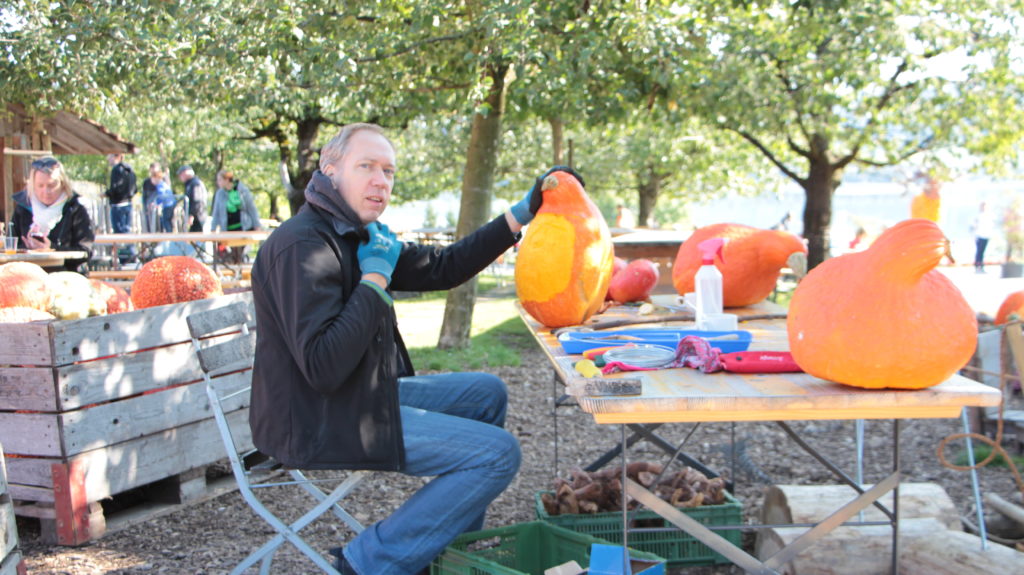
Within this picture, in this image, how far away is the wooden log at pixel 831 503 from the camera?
3197 millimetres

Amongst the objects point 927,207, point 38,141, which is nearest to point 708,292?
point 927,207

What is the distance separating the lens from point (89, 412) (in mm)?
3436

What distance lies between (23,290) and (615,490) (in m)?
2.75

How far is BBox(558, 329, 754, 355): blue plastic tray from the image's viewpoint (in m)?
2.56

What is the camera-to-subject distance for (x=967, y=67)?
40.8 ft

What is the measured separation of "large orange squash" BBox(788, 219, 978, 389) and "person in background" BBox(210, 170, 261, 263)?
1207 cm

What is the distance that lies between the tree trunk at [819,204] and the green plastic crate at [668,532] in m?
12.2

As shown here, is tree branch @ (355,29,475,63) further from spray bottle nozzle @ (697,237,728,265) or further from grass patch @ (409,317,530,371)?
spray bottle nozzle @ (697,237,728,265)

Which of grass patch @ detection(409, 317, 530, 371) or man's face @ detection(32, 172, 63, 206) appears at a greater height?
man's face @ detection(32, 172, 63, 206)

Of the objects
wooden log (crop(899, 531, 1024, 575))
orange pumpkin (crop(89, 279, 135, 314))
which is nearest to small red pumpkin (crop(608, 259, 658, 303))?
wooden log (crop(899, 531, 1024, 575))

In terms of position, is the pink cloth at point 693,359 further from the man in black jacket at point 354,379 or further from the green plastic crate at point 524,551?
the green plastic crate at point 524,551

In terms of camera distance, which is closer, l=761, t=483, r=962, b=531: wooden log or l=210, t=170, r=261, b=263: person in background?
l=761, t=483, r=962, b=531: wooden log

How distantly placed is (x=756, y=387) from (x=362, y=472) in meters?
1.23

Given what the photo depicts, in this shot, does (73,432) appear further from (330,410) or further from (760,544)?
(760,544)
